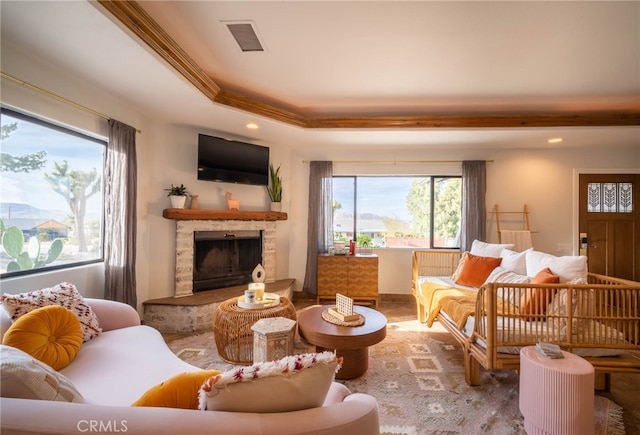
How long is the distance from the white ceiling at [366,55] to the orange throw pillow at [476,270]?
161 centimetres

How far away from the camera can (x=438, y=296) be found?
3020 millimetres

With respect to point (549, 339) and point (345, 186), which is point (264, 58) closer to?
point (345, 186)

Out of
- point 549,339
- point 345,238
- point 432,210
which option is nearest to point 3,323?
point 549,339

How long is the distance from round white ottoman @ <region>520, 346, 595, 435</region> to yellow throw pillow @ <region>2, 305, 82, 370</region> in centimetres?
261

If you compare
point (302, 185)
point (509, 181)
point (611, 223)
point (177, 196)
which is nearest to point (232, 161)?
point (177, 196)

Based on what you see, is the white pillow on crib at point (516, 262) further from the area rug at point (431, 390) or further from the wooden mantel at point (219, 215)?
the wooden mantel at point (219, 215)

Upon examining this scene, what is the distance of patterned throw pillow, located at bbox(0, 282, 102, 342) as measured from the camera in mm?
1584

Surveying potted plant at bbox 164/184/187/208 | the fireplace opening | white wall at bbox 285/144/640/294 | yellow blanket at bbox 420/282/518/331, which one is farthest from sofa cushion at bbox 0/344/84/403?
white wall at bbox 285/144/640/294

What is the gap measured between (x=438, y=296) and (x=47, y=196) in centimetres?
377

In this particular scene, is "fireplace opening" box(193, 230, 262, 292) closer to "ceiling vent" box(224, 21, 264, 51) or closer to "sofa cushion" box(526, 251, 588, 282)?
Answer: "ceiling vent" box(224, 21, 264, 51)

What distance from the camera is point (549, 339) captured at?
6.37ft

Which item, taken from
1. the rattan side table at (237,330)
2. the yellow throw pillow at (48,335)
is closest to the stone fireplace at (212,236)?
the rattan side table at (237,330)

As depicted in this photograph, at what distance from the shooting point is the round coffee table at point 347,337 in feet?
6.82

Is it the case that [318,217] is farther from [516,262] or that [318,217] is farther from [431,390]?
[431,390]
